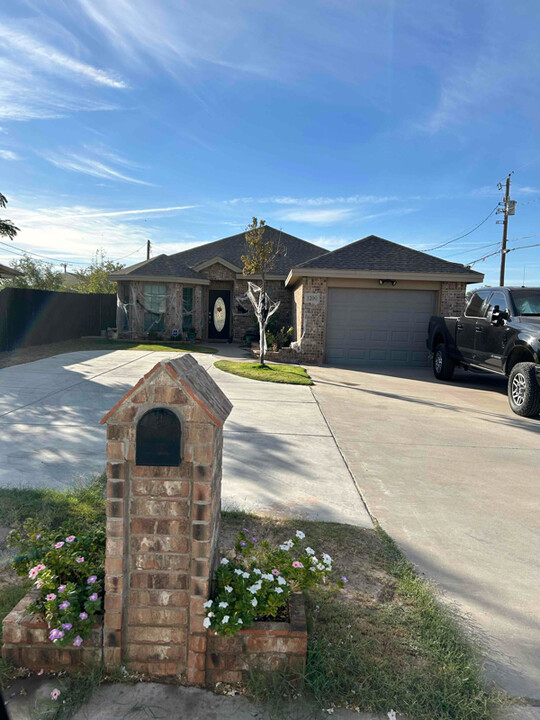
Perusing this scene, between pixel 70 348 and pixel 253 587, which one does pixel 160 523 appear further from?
pixel 70 348

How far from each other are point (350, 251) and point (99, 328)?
1333cm

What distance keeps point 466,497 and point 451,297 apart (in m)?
11.3

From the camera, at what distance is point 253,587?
241 cm

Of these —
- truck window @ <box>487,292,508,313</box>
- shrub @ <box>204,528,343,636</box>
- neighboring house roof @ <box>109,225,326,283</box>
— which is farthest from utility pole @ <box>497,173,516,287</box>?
shrub @ <box>204,528,343,636</box>

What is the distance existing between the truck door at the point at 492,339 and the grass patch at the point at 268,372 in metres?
3.64

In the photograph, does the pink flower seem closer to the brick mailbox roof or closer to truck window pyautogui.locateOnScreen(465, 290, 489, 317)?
the brick mailbox roof

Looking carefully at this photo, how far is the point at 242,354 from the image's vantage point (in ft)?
55.7

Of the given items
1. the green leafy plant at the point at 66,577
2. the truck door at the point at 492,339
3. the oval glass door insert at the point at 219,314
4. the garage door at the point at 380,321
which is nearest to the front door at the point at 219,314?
the oval glass door insert at the point at 219,314

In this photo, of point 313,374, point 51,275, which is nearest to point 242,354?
point 313,374

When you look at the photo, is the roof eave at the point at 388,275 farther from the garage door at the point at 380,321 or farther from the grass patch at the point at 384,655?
the grass patch at the point at 384,655

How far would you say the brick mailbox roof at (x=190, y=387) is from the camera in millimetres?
2203

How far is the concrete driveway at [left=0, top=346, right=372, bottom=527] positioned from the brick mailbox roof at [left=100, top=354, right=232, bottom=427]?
199 centimetres

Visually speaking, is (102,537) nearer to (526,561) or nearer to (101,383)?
(526,561)

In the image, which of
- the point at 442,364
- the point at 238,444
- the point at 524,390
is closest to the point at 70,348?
the point at 442,364
